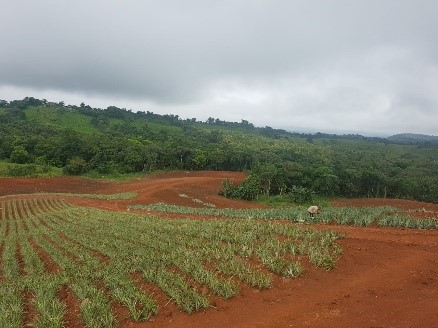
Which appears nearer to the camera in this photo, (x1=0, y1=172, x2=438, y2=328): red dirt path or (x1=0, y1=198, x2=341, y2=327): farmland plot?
(x1=0, y1=172, x2=438, y2=328): red dirt path

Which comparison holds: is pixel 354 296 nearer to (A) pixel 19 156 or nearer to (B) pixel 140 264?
(B) pixel 140 264

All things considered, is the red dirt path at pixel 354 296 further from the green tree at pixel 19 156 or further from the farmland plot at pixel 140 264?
the green tree at pixel 19 156

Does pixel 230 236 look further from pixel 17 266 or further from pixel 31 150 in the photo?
pixel 31 150

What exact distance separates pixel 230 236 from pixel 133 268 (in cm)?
476

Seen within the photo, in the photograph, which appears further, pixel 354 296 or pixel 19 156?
pixel 19 156

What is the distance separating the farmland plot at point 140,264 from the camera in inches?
380

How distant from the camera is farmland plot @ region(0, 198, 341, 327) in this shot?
9.66 meters

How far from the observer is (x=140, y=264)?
1282 centimetres

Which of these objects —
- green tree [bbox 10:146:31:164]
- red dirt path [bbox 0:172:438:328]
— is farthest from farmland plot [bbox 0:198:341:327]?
green tree [bbox 10:146:31:164]

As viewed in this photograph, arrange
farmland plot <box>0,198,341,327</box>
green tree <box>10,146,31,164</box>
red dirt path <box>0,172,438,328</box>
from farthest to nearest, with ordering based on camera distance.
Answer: green tree <box>10,146,31,164</box> → farmland plot <box>0,198,341,327</box> → red dirt path <box>0,172,438,328</box>

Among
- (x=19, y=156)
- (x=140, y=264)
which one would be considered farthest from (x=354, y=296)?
(x=19, y=156)

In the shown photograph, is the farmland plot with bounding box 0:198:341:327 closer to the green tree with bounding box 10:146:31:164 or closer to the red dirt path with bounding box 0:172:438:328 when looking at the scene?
the red dirt path with bounding box 0:172:438:328

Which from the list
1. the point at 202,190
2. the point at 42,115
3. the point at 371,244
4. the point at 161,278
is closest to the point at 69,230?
the point at 161,278

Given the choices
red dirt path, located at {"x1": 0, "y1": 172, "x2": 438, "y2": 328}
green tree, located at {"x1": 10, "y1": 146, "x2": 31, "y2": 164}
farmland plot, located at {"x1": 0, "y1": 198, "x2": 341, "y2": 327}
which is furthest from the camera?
green tree, located at {"x1": 10, "y1": 146, "x2": 31, "y2": 164}
